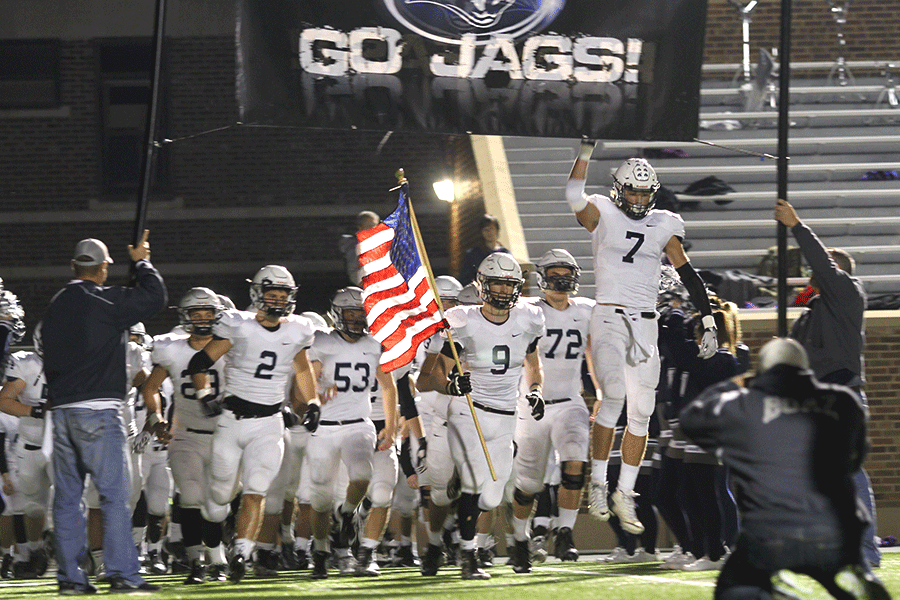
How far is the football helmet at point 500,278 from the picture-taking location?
9773 mm

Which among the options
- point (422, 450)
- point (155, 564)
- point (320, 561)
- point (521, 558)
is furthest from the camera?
point (155, 564)

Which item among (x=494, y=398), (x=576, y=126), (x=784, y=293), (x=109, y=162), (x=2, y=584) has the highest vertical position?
(x=109, y=162)

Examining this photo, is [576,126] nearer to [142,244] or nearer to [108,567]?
[142,244]

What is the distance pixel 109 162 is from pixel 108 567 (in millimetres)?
14865

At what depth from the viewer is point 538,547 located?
1108 centimetres

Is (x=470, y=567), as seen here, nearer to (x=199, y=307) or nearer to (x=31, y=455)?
(x=199, y=307)

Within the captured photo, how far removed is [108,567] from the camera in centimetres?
845

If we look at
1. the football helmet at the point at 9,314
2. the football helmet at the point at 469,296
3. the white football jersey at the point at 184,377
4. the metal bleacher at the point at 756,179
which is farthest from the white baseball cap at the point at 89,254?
the metal bleacher at the point at 756,179

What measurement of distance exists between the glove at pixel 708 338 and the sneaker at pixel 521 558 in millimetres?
1928

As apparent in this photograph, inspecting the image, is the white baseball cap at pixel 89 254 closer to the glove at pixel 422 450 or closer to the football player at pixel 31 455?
the football player at pixel 31 455

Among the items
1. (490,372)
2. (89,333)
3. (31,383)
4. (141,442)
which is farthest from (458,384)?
(31,383)

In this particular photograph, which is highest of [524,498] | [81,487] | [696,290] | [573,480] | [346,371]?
[696,290]

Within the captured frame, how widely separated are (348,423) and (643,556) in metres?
2.65

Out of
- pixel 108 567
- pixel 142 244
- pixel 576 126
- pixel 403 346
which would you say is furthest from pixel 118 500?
pixel 576 126
